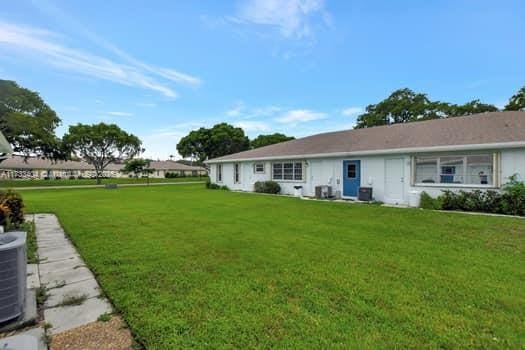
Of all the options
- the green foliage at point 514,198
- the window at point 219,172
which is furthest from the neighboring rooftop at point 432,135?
the window at point 219,172

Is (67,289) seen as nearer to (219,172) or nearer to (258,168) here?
(258,168)

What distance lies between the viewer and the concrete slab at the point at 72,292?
298 centimetres

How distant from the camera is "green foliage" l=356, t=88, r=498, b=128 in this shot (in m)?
25.8

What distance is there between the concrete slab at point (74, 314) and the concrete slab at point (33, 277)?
2.94 ft

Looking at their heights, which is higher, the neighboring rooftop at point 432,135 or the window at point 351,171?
the neighboring rooftop at point 432,135

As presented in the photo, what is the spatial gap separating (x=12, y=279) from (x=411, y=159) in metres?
12.3

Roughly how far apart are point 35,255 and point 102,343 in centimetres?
373

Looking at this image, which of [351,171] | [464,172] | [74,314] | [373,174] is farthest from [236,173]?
[74,314]

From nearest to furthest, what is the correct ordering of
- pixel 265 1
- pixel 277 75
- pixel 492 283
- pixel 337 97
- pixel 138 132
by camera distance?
pixel 492 283 < pixel 265 1 < pixel 277 75 < pixel 337 97 < pixel 138 132

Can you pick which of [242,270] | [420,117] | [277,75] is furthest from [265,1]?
[420,117]

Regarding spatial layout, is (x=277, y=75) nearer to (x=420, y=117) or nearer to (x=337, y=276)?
(x=337, y=276)

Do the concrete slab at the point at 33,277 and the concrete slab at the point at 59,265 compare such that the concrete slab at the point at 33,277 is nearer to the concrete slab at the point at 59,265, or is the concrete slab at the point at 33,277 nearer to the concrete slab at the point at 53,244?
the concrete slab at the point at 59,265

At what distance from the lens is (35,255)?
4613 mm

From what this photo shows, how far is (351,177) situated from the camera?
12.6 metres
